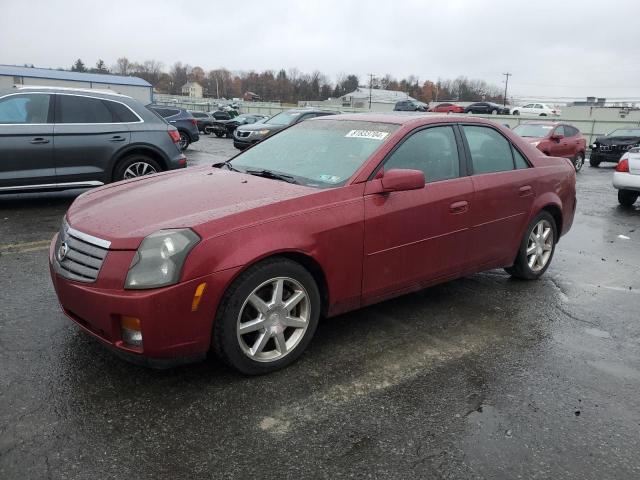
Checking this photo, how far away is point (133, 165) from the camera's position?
7.84m

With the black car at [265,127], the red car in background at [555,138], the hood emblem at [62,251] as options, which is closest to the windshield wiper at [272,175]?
the hood emblem at [62,251]

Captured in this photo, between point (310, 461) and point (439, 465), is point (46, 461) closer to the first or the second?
point (310, 461)

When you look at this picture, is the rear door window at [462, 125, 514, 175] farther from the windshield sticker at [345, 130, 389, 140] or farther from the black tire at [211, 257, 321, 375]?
the black tire at [211, 257, 321, 375]

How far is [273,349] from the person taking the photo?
3281mm

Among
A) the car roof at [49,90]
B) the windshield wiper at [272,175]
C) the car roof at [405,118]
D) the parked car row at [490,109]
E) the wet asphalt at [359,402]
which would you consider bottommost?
the wet asphalt at [359,402]

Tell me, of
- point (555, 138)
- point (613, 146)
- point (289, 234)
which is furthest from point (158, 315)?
point (613, 146)

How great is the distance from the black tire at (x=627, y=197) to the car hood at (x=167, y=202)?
8861 millimetres

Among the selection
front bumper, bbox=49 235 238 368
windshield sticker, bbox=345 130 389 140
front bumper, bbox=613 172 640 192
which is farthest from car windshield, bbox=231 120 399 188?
front bumper, bbox=613 172 640 192

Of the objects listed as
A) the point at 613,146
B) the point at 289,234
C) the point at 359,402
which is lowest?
the point at 359,402

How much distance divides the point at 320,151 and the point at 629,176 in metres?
8.05

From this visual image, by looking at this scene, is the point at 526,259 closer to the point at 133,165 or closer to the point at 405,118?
the point at 405,118

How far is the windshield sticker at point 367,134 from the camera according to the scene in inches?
154

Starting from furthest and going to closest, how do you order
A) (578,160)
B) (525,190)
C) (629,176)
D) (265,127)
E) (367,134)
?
(265,127), (578,160), (629,176), (525,190), (367,134)

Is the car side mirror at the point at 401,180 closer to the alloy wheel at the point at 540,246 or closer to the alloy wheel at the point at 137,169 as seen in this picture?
the alloy wheel at the point at 540,246
